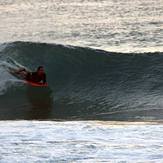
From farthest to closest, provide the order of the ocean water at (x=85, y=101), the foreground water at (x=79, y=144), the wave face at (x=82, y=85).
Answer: the wave face at (x=82, y=85) → the ocean water at (x=85, y=101) → the foreground water at (x=79, y=144)

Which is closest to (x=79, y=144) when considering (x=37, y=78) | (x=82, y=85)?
(x=37, y=78)

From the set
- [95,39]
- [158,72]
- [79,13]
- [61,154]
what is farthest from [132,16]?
[61,154]

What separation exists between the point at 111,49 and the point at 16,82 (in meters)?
9.33

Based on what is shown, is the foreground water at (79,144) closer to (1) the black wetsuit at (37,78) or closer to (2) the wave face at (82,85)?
(2) the wave face at (82,85)

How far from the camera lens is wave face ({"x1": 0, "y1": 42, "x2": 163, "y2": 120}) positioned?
15973 mm

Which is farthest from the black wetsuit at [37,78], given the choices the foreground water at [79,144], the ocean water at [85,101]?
the foreground water at [79,144]

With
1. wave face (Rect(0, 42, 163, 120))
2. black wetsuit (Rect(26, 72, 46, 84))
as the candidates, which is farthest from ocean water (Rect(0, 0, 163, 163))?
black wetsuit (Rect(26, 72, 46, 84))

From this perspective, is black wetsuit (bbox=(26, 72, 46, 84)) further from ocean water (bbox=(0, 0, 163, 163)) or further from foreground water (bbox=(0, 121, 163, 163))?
foreground water (bbox=(0, 121, 163, 163))

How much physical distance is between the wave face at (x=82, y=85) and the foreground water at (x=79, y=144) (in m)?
5.21

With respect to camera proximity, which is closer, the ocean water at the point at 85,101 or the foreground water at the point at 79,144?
the foreground water at the point at 79,144

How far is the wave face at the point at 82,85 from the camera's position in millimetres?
15973

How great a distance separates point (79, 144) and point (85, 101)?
1068 cm

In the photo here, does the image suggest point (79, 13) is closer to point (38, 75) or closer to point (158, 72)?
point (158, 72)

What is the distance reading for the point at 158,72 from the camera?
21.9m
